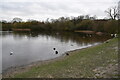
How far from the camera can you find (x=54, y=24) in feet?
293

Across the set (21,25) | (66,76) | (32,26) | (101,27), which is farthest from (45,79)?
(21,25)

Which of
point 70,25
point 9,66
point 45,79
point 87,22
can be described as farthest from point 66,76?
point 70,25

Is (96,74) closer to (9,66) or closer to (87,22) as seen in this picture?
(9,66)

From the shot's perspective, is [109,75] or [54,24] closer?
[109,75]

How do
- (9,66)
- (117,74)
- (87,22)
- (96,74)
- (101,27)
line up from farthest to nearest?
(87,22), (101,27), (9,66), (96,74), (117,74)

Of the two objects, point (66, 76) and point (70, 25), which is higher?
point (70, 25)

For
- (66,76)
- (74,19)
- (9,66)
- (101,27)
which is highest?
Answer: (74,19)

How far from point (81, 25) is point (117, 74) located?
239ft

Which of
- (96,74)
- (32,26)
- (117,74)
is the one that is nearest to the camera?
(117,74)

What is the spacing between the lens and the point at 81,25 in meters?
79.1

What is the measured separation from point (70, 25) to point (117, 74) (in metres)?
77.4

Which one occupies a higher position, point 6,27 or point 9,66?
point 6,27

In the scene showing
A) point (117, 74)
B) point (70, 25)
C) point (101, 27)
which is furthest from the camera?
point (70, 25)

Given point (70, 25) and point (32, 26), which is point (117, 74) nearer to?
point (70, 25)
